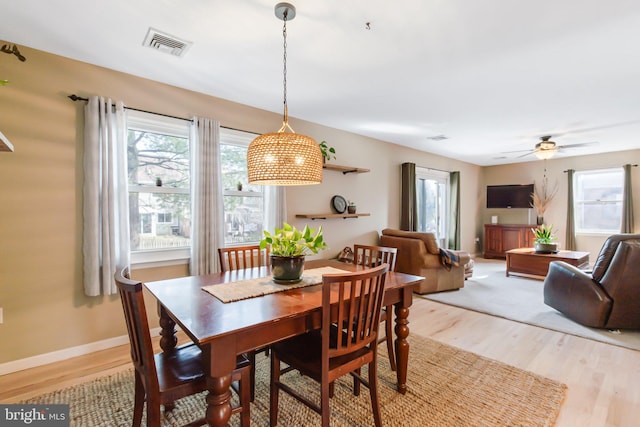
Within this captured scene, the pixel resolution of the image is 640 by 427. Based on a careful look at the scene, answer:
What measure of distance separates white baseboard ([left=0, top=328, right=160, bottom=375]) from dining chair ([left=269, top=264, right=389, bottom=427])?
1.89 metres

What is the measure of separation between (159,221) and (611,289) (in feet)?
15.0

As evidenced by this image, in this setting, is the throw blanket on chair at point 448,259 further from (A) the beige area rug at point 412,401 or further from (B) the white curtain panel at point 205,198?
(B) the white curtain panel at point 205,198

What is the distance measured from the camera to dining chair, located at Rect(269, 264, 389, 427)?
4.74ft

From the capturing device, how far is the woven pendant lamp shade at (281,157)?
1.81 metres

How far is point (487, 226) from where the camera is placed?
7645 millimetres

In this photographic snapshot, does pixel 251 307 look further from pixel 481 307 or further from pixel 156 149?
pixel 481 307

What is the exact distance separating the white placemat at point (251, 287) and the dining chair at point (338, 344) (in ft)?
0.89

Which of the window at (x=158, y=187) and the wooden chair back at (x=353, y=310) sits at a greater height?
the window at (x=158, y=187)

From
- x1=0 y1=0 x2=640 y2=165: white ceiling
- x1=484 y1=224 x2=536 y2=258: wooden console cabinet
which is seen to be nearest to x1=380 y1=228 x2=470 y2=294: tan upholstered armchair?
x1=0 y1=0 x2=640 y2=165: white ceiling

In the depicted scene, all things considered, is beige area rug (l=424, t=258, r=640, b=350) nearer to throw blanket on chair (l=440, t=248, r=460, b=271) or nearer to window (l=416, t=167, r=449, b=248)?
throw blanket on chair (l=440, t=248, r=460, b=271)

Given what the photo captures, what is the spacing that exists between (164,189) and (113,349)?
154cm

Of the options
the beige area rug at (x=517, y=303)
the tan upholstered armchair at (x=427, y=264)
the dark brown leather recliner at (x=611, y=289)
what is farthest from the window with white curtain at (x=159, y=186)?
the dark brown leather recliner at (x=611, y=289)

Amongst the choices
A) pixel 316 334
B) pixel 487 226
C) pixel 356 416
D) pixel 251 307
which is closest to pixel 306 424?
pixel 356 416

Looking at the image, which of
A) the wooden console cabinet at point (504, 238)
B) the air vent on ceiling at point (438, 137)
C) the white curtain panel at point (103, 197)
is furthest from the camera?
the wooden console cabinet at point (504, 238)
